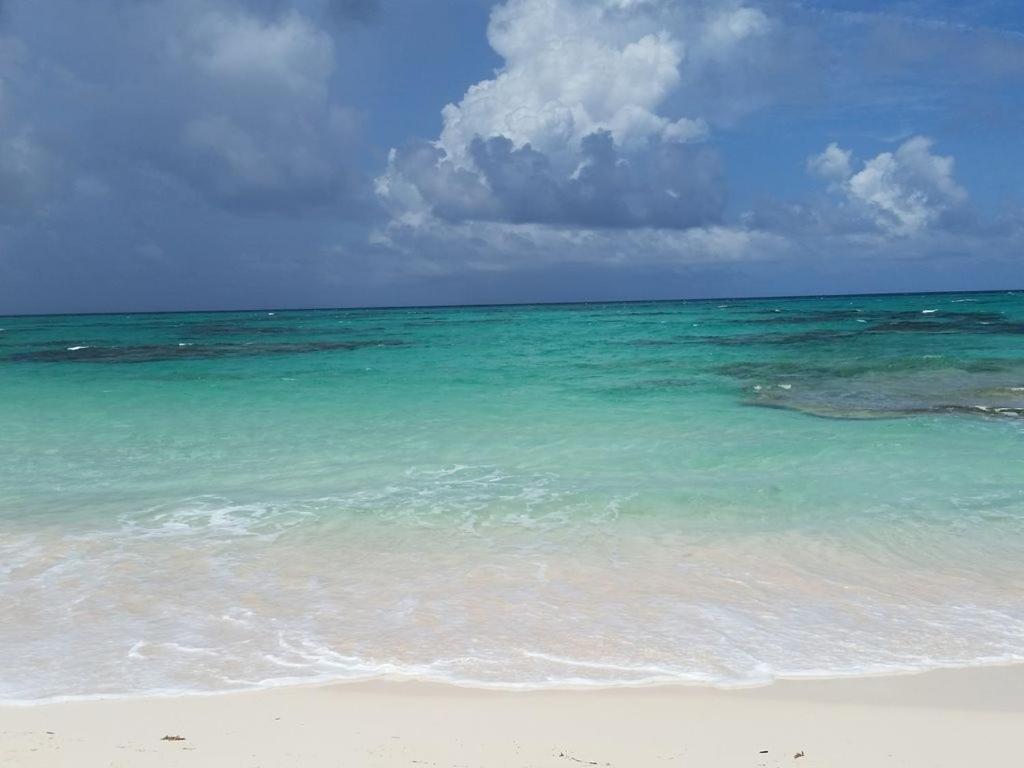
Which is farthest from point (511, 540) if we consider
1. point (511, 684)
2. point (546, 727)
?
point (546, 727)

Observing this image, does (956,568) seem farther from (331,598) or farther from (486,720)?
(331,598)

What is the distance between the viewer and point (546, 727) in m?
4.51

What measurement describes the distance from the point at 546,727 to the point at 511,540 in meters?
3.61

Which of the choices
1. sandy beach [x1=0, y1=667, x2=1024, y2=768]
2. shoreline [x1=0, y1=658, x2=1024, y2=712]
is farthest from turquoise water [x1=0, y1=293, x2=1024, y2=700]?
sandy beach [x1=0, y1=667, x2=1024, y2=768]

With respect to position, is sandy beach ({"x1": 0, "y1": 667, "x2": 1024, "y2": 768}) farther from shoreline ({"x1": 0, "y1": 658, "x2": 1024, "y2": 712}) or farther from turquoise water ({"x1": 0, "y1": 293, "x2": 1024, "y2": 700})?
turquoise water ({"x1": 0, "y1": 293, "x2": 1024, "y2": 700})

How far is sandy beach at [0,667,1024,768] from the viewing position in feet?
13.6

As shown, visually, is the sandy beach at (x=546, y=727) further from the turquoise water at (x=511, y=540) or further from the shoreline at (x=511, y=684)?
the turquoise water at (x=511, y=540)

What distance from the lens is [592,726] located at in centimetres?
453

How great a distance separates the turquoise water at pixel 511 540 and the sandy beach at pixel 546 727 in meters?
0.26

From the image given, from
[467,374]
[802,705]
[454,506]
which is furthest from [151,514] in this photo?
[467,374]

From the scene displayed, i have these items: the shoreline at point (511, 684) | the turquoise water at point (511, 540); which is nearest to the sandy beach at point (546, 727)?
the shoreline at point (511, 684)

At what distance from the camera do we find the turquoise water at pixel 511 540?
5.53 meters

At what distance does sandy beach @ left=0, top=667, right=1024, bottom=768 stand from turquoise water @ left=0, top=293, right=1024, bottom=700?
0.86 ft

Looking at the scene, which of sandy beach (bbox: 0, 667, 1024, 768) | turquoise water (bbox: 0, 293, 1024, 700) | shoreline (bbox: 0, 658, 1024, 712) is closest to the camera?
sandy beach (bbox: 0, 667, 1024, 768)
